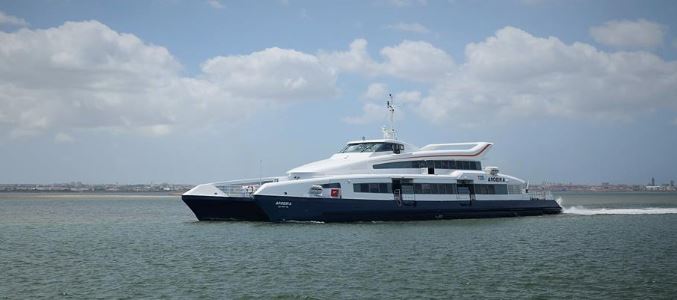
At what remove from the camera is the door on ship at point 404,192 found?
4506 centimetres

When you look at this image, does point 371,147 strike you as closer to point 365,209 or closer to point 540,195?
point 365,209

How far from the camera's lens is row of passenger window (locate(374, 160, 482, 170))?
47.0 m

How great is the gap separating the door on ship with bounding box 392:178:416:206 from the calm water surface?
166 cm

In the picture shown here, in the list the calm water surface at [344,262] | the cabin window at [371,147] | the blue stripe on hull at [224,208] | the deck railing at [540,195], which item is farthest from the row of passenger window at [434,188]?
the blue stripe on hull at [224,208]

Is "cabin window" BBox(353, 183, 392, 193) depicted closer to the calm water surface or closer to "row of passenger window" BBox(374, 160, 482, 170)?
"row of passenger window" BBox(374, 160, 482, 170)

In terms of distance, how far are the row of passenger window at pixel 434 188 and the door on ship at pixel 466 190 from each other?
106 mm

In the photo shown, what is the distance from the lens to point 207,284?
2306 centimetres

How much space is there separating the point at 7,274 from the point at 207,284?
8368 millimetres

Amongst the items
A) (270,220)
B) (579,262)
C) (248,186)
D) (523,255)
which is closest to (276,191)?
(270,220)

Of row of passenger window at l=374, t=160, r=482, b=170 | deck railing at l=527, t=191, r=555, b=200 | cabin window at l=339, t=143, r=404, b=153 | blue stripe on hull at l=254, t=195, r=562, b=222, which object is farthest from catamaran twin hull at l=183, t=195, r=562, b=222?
cabin window at l=339, t=143, r=404, b=153

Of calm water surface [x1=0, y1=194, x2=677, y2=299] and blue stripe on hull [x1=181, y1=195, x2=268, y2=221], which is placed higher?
blue stripe on hull [x1=181, y1=195, x2=268, y2=221]

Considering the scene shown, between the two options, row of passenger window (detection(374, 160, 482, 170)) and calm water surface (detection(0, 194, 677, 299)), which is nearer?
calm water surface (detection(0, 194, 677, 299))

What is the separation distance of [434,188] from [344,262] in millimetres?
20668

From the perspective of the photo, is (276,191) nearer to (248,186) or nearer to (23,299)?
(248,186)
